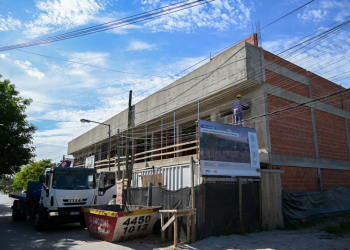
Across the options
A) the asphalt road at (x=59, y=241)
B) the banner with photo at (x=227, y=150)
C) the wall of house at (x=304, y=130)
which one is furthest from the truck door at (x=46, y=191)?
the wall of house at (x=304, y=130)

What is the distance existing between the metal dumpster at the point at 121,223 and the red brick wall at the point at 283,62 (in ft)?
28.6

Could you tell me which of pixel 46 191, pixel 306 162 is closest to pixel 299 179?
pixel 306 162

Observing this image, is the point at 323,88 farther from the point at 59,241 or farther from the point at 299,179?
the point at 59,241

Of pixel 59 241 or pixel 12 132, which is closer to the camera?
pixel 59 241

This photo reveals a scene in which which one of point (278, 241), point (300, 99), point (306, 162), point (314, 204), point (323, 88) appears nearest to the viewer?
point (278, 241)

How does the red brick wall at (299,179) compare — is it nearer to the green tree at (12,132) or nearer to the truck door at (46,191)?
the truck door at (46,191)

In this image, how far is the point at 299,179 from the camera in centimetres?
1265

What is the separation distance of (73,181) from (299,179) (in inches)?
405

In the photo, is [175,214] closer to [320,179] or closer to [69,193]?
[69,193]

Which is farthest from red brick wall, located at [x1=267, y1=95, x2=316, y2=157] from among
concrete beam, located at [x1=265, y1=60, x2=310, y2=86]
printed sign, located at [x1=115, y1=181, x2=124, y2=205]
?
printed sign, located at [x1=115, y1=181, x2=124, y2=205]

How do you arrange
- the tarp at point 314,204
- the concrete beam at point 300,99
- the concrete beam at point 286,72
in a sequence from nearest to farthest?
the tarp at point 314,204, the concrete beam at point 300,99, the concrete beam at point 286,72

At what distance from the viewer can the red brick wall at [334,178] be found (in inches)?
558

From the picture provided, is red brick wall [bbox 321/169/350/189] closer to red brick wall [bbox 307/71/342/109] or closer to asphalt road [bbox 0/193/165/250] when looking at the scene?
red brick wall [bbox 307/71/342/109]

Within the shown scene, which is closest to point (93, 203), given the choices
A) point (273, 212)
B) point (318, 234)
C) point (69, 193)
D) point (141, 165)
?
point (69, 193)
